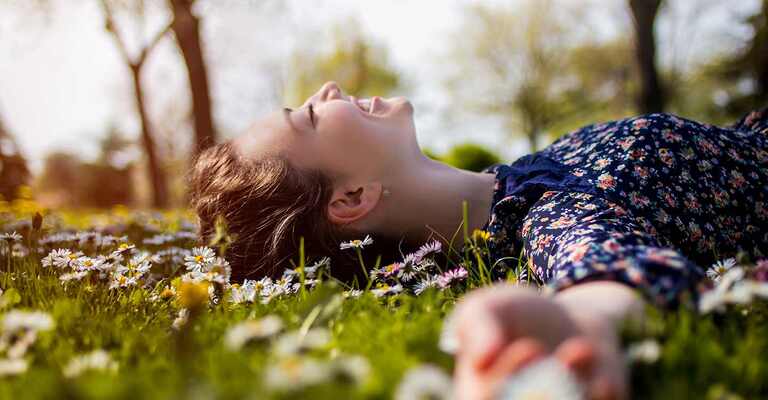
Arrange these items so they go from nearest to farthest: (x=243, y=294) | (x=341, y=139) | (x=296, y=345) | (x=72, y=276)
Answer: (x=296, y=345) < (x=243, y=294) < (x=72, y=276) < (x=341, y=139)

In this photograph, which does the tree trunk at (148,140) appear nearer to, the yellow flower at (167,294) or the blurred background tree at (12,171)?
the blurred background tree at (12,171)

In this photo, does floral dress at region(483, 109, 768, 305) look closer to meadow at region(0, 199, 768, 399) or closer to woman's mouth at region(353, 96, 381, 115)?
Result: meadow at region(0, 199, 768, 399)

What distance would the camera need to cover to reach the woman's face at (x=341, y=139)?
250 cm

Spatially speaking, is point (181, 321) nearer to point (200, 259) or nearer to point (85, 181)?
point (200, 259)

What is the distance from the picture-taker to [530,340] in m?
0.90

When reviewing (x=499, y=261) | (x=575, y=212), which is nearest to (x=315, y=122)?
(x=499, y=261)

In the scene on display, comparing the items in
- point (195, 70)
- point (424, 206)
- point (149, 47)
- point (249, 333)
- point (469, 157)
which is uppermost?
point (149, 47)

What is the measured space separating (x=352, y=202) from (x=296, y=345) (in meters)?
1.61

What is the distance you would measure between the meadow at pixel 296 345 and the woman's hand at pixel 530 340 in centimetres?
7

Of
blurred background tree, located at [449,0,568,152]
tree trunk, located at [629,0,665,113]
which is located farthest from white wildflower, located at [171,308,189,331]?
blurred background tree, located at [449,0,568,152]

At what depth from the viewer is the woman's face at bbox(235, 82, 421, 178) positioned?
8.20 feet

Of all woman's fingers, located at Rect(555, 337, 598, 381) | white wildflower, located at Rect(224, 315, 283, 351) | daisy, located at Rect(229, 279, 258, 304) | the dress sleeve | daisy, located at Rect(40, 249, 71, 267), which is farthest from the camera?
daisy, located at Rect(40, 249, 71, 267)

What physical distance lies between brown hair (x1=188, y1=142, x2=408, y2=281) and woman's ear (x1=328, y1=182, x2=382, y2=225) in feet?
0.13

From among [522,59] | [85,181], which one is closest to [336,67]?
[522,59]
